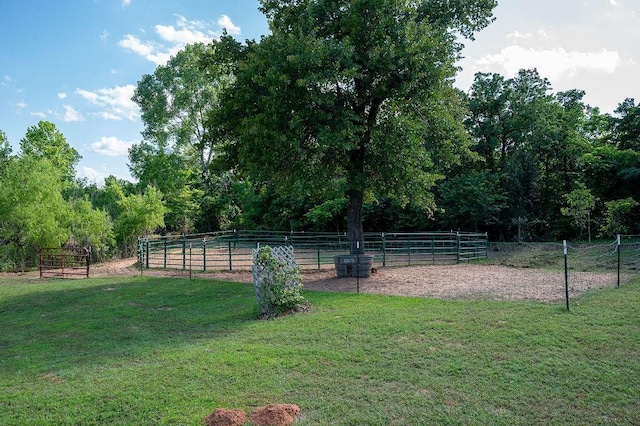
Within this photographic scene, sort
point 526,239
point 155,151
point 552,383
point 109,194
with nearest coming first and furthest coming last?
1. point 552,383
2. point 526,239
3. point 109,194
4. point 155,151

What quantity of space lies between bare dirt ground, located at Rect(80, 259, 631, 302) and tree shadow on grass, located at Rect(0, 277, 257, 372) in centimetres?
248

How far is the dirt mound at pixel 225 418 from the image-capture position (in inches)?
162

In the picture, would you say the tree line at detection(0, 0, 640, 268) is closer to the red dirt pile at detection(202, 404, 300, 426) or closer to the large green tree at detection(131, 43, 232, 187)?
the large green tree at detection(131, 43, 232, 187)

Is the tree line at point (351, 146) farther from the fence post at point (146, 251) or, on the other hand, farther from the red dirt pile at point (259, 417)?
the red dirt pile at point (259, 417)

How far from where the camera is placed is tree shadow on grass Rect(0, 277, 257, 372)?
6.86 m

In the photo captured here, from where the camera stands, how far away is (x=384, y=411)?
4340 millimetres

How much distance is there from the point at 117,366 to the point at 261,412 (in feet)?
8.60

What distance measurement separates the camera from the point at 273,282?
8.98m

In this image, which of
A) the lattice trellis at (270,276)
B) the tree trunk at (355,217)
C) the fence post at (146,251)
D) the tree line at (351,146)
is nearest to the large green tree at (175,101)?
the tree line at (351,146)

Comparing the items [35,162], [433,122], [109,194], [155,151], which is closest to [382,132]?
[433,122]

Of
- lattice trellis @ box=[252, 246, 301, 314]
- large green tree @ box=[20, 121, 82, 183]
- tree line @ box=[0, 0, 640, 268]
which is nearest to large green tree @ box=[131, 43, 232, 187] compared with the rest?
tree line @ box=[0, 0, 640, 268]

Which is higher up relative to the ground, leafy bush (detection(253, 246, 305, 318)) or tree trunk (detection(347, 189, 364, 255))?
tree trunk (detection(347, 189, 364, 255))

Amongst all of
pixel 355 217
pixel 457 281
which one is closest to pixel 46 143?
pixel 355 217

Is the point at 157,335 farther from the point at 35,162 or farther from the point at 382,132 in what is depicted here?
the point at 35,162
